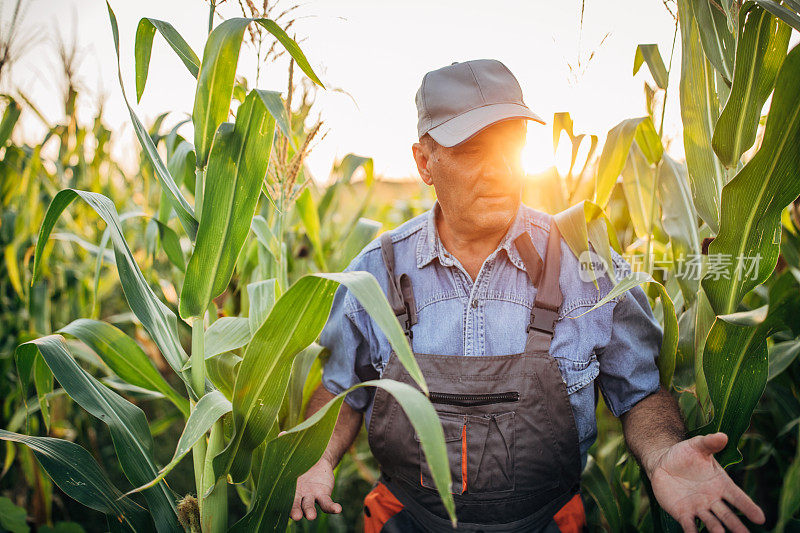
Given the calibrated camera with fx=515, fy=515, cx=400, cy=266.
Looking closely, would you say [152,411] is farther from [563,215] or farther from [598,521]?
[563,215]

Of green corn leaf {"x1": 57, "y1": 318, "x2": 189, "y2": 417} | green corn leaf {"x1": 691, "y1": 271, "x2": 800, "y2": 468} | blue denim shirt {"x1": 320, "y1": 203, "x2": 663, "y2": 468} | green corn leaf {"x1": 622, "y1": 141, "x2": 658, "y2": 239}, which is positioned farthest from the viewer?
green corn leaf {"x1": 622, "y1": 141, "x2": 658, "y2": 239}

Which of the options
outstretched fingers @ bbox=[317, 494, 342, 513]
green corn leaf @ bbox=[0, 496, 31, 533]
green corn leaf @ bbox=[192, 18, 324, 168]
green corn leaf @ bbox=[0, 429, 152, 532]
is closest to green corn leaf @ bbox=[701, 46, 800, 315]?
green corn leaf @ bbox=[192, 18, 324, 168]

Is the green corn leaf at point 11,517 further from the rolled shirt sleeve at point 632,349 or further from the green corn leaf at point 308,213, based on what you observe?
the rolled shirt sleeve at point 632,349

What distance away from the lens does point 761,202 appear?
952 mm

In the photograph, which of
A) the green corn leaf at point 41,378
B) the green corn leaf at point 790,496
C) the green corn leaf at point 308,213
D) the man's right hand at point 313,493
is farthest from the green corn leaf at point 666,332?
the green corn leaf at point 41,378

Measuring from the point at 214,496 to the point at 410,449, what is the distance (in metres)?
0.45

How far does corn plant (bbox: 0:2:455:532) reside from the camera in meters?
0.94

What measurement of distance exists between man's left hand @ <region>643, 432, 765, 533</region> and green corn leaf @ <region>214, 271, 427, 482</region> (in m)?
0.70

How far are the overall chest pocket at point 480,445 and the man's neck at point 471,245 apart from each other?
365 mm

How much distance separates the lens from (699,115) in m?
1.15

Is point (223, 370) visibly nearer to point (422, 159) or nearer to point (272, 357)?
point (272, 357)

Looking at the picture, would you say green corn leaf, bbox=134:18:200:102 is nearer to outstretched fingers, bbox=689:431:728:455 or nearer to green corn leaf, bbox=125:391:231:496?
green corn leaf, bbox=125:391:231:496

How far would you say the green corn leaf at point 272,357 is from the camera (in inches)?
35.9

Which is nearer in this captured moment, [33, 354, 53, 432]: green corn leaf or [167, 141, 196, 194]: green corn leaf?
[33, 354, 53, 432]: green corn leaf
